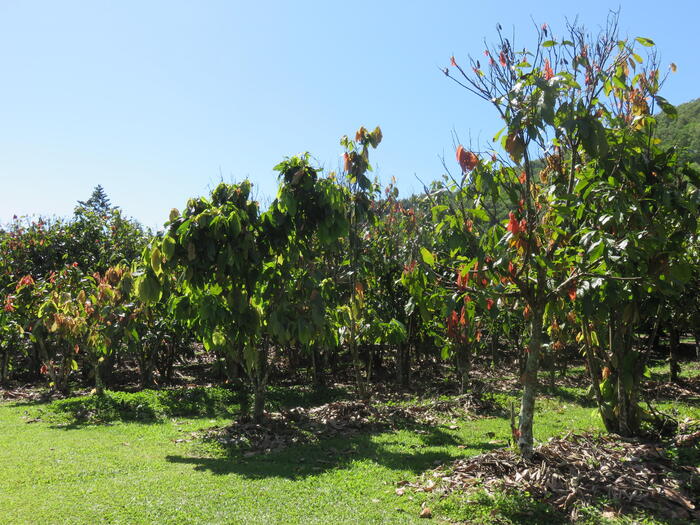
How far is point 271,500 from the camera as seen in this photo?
4957mm

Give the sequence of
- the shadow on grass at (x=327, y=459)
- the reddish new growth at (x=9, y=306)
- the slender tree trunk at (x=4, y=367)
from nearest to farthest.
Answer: the shadow on grass at (x=327, y=459)
the reddish new growth at (x=9, y=306)
the slender tree trunk at (x=4, y=367)

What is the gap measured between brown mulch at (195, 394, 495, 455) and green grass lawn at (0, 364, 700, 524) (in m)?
0.31

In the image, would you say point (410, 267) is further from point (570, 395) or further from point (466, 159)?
point (570, 395)

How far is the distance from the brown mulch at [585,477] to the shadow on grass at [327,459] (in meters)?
0.84

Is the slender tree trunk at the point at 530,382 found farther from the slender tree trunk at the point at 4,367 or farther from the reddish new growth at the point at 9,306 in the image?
the slender tree trunk at the point at 4,367

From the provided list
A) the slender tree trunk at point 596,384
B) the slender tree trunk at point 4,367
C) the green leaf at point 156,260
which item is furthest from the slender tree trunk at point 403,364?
the slender tree trunk at point 4,367

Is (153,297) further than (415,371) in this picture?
No

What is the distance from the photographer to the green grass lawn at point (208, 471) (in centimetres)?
459

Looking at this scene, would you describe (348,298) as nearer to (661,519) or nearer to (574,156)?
(574,156)

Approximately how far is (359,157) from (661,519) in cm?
662

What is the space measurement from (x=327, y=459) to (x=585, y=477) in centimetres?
306

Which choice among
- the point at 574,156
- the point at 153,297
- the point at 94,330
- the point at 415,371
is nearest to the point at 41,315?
the point at 94,330

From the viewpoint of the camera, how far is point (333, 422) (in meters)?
8.36

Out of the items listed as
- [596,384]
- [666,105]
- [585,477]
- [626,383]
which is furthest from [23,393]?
[666,105]
